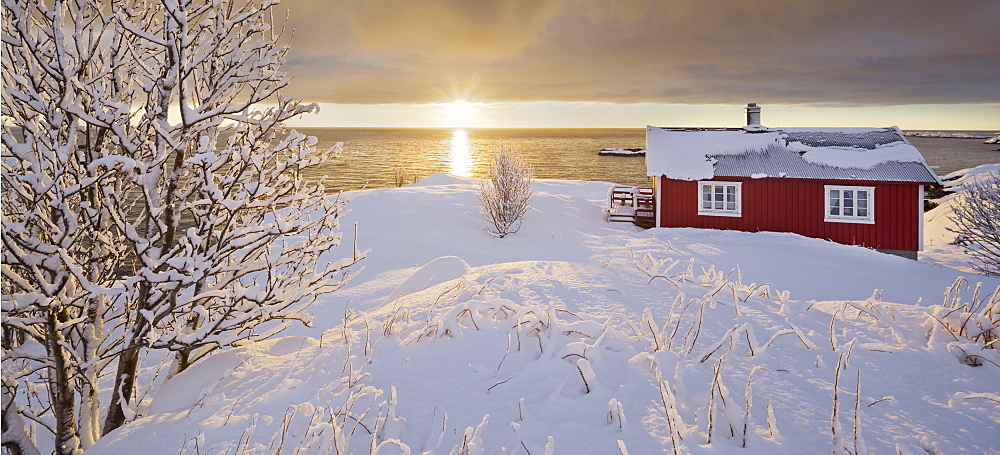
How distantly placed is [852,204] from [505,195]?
12510 mm

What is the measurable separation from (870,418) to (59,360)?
18.5ft

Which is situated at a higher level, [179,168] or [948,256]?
[179,168]

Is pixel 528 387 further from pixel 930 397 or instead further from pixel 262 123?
pixel 262 123

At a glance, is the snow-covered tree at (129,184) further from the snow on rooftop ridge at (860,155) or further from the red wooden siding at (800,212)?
the snow on rooftop ridge at (860,155)

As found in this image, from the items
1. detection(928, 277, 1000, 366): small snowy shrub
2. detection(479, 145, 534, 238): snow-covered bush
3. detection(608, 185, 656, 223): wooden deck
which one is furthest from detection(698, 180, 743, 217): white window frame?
detection(928, 277, 1000, 366): small snowy shrub

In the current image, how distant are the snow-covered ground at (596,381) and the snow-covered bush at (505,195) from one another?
1175 centimetres

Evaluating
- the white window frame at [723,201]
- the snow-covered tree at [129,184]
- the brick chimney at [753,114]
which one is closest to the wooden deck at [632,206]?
the white window frame at [723,201]

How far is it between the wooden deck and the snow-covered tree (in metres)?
18.7

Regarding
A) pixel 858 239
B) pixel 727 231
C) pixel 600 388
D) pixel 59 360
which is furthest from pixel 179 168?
pixel 858 239

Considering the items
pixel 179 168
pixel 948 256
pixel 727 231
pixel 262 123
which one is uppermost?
pixel 262 123

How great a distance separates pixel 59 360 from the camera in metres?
3.98

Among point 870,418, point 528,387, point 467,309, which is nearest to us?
point 870,418

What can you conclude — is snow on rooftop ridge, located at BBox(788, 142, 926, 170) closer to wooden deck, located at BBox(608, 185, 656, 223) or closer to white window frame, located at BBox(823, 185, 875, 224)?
white window frame, located at BBox(823, 185, 875, 224)

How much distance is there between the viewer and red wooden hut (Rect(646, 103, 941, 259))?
59.7 ft
